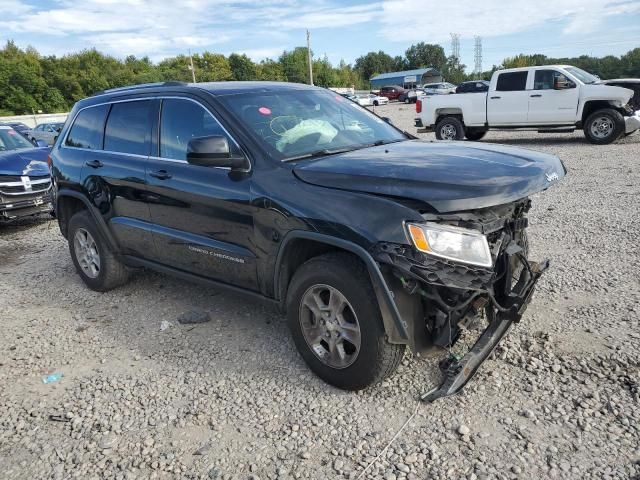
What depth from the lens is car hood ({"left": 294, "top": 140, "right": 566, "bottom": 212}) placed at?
2.68 metres

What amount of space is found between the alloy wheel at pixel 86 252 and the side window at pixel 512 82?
11.5 metres

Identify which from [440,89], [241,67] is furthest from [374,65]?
[440,89]

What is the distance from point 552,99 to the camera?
1277 centimetres

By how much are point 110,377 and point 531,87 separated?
12615 mm

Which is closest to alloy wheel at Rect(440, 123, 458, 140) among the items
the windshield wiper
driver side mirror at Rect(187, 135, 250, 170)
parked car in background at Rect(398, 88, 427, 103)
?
the windshield wiper

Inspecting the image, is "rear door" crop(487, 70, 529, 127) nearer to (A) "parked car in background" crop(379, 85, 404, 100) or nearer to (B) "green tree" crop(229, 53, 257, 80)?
(A) "parked car in background" crop(379, 85, 404, 100)

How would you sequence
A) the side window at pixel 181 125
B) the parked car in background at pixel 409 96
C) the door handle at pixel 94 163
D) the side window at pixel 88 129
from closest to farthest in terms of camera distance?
the side window at pixel 181 125 → the door handle at pixel 94 163 → the side window at pixel 88 129 → the parked car in background at pixel 409 96

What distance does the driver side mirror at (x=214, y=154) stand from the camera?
327cm

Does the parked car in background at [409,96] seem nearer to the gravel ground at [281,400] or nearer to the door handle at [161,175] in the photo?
the gravel ground at [281,400]

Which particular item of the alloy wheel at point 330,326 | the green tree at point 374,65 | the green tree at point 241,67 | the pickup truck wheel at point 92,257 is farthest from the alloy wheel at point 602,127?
the green tree at point 374,65

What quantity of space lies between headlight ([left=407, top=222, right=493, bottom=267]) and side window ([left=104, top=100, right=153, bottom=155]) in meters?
2.60

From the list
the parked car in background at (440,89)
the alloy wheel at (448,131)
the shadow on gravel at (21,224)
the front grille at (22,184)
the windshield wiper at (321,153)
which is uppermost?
the windshield wiper at (321,153)

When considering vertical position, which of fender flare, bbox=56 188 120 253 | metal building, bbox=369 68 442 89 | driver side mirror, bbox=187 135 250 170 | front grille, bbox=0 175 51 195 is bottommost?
metal building, bbox=369 68 442 89

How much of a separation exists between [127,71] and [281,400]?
79.4 m
